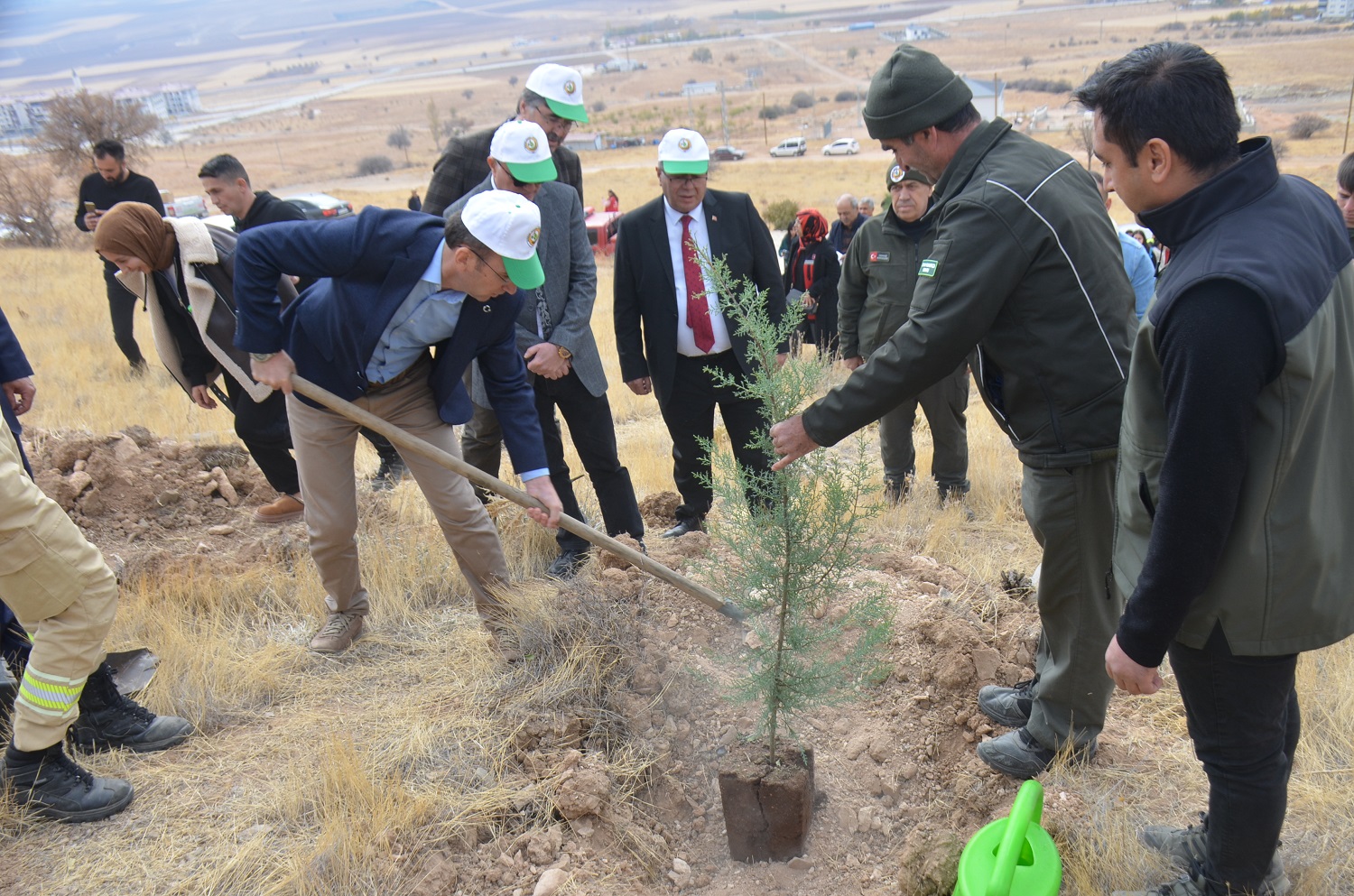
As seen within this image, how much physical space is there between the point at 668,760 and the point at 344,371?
1.90 metres

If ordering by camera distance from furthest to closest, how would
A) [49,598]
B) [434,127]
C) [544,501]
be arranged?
1. [434,127]
2. [544,501]
3. [49,598]

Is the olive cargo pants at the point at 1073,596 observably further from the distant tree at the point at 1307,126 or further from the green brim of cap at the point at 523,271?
the distant tree at the point at 1307,126

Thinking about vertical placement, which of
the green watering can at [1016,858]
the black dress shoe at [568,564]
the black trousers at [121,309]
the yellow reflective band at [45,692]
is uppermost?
the black trousers at [121,309]

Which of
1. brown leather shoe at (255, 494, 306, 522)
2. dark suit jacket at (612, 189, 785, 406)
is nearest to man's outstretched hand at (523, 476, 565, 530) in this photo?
dark suit jacket at (612, 189, 785, 406)

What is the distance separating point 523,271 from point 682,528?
89.8 inches

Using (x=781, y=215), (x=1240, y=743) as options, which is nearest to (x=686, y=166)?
(x=1240, y=743)

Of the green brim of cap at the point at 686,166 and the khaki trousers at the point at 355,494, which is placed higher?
the green brim of cap at the point at 686,166

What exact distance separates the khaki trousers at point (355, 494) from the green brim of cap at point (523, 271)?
29.3 inches

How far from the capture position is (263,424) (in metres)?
4.78

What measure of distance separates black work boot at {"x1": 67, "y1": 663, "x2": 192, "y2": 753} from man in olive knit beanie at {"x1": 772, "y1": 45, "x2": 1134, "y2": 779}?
253 centimetres

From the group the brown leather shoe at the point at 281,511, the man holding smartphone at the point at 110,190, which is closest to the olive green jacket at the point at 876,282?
the brown leather shoe at the point at 281,511

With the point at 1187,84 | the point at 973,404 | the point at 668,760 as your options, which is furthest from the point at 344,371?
the point at 973,404

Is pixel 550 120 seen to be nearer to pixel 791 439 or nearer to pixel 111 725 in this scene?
pixel 791 439

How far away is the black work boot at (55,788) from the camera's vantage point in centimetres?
290
